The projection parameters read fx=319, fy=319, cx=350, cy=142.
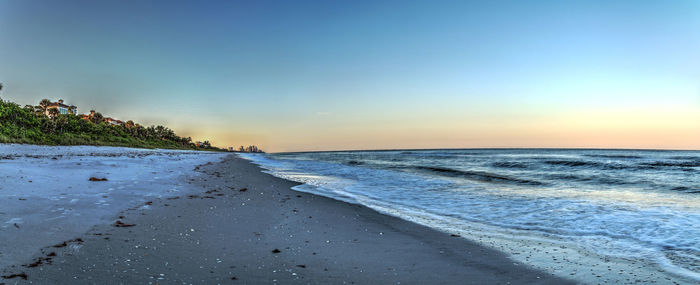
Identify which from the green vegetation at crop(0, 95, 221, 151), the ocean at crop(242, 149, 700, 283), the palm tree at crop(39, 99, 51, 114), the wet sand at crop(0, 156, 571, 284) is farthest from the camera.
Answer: the palm tree at crop(39, 99, 51, 114)

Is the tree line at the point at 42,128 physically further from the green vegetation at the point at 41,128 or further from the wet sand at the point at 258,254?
the wet sand at the point at 258,254

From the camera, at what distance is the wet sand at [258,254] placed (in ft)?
11.0

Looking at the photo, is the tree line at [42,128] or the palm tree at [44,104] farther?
the palm tree at [44,104]

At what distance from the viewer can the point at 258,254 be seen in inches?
167

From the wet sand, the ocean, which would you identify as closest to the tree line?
the wet sand

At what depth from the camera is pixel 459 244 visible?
210 inches

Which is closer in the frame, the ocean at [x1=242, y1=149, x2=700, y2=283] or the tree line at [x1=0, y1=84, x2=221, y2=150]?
the ocean at [x1=242, y1=149, x2=700, y2=283]

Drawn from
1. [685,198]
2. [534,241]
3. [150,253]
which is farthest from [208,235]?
[685,198]

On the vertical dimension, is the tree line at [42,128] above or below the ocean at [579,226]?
above

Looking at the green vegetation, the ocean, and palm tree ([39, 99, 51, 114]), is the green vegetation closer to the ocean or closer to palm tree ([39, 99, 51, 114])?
palm tree ([39, 99, 51, 114])

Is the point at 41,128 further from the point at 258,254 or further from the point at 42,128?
the point at 258,254

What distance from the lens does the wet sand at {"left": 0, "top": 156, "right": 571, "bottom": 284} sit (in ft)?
11.0

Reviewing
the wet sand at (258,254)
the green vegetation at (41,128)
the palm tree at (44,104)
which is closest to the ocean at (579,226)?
Result: the wet sand at (258,254)

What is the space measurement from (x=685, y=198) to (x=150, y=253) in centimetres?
1642
